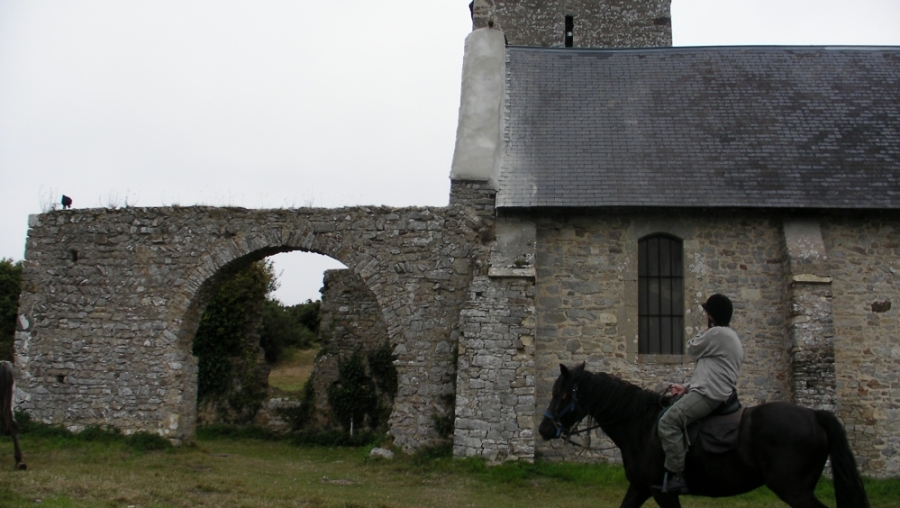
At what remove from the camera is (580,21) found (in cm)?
1852

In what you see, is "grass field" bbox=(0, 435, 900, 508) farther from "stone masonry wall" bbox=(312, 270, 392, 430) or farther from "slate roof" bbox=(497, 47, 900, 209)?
"slate roof" bbox=(497, 47, 900, 209)

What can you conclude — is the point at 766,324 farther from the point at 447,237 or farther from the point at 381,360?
the point at 381,360

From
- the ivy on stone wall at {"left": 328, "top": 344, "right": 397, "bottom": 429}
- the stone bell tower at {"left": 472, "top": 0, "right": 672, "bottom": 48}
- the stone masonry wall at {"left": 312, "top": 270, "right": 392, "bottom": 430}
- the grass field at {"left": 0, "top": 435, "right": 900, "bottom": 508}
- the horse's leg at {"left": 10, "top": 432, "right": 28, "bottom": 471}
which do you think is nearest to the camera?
the grass field at {"left": 0, "top": 435, "right": 900, "bottom": 508}

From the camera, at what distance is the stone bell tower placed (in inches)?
722

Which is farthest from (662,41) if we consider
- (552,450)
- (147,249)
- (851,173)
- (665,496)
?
(665,496)

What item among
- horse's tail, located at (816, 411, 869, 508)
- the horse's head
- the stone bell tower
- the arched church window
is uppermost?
the stone bell tower

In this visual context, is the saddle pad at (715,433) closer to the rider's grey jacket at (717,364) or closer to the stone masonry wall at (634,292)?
the rider's grey jacket at (717,364)

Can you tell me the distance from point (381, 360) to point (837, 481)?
406 inches

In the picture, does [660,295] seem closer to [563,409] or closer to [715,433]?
[563,409]

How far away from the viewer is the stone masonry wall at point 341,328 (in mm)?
15117

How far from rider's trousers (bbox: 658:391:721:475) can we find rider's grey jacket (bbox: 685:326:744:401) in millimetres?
69

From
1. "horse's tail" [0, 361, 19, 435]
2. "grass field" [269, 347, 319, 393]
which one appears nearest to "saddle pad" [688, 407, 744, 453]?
"horse's tail" [0, 361, 19, 435]

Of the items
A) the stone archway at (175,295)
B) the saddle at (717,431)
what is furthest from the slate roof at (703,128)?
the saddle at (717,431)

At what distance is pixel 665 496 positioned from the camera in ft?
18.9
